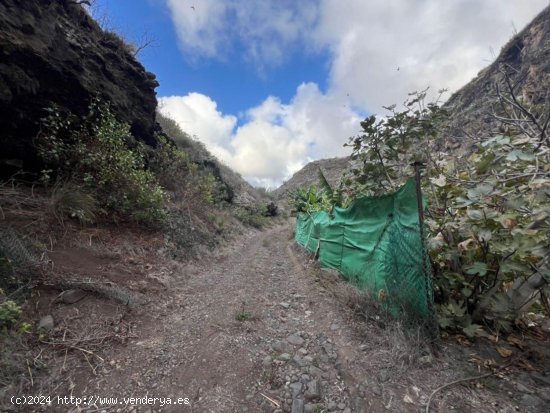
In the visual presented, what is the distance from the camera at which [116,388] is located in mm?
2328

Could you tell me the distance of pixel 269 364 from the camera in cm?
272

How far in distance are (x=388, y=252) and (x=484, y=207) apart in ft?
4.07

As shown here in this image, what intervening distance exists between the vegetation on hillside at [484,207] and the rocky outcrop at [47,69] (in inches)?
215

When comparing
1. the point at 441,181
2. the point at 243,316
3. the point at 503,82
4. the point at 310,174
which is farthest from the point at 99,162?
the point at 310,174

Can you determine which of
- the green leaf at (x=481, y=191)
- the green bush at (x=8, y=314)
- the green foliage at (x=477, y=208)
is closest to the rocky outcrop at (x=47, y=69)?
the green bush at (x=8, y=314)

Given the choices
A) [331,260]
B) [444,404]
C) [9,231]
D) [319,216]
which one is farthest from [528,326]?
[9,231]

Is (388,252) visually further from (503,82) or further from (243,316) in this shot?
(503,82)

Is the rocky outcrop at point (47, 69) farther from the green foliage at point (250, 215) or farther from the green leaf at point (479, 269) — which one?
the green foliage at point (250, 215)

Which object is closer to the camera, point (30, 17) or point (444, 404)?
point (444, 404)

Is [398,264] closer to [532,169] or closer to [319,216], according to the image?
[532,169]

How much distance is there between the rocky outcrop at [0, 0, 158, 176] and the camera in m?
4.20

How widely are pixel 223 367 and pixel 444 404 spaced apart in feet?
6.44

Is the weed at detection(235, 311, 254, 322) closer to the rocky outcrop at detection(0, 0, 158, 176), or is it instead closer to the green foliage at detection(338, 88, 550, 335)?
the green foliage at detection(338, 88, 550, 335)

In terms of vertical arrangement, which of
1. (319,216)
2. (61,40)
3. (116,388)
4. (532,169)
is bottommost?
(116,388)
